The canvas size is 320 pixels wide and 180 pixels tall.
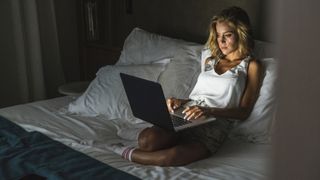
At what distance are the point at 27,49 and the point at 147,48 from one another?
988 millimetres

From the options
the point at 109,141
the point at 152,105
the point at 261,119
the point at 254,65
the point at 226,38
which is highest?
the point at 226,38

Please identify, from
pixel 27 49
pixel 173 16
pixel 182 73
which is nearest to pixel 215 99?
pixel 182 73

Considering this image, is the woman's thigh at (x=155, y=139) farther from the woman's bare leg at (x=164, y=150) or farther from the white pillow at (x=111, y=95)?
the white pillow at (x=111, y=95)

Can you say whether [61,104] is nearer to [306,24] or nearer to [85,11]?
[85,11]

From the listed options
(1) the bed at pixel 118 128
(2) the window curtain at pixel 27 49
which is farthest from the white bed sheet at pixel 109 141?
(2) the window curtain at pixel 27 49

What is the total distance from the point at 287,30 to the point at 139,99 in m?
1.33

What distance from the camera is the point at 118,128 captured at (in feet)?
6.56

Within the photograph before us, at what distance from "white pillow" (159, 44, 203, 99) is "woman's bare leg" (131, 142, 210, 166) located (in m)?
0.47

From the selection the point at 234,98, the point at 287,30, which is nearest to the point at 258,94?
the point at 234,98

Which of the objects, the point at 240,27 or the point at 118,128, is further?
the point at 118,128

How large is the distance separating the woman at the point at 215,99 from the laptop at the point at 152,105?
0.04m

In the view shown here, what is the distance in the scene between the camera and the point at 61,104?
2.36m

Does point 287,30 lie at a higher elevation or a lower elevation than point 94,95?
higher

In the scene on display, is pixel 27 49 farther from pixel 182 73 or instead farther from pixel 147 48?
pixel 182 73
